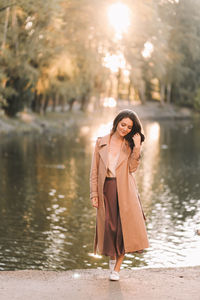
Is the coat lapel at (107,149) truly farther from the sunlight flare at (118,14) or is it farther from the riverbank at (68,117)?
the sunlight flare at (118,14)

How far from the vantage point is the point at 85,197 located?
14438 mm

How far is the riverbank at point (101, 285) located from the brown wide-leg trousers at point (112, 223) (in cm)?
33

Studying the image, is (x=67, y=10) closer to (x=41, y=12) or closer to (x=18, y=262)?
(x=41, y=12)

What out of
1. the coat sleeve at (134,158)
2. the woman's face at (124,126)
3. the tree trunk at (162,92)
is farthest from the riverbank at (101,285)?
the tree trunk at (162,92)

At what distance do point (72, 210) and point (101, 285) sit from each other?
6525 millimetres

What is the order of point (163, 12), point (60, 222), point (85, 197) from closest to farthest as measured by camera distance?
point (60, 222) → point (85, 197) → point (163, 12)

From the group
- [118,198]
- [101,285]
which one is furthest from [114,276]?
[118,198]

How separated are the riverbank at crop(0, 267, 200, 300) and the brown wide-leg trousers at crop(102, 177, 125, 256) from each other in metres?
0.33

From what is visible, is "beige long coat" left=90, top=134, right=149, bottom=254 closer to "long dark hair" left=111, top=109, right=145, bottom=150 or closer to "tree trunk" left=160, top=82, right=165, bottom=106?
"long dark hair" left=111, top=109, right=145, bottom=150

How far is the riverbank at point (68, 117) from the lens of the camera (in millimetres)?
35044

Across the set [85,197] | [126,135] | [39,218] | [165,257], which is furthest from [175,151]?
[126,135]

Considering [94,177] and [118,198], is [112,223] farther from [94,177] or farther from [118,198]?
[94,177]

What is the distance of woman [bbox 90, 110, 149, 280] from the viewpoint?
640 cm

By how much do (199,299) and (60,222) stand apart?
6.11 metres
